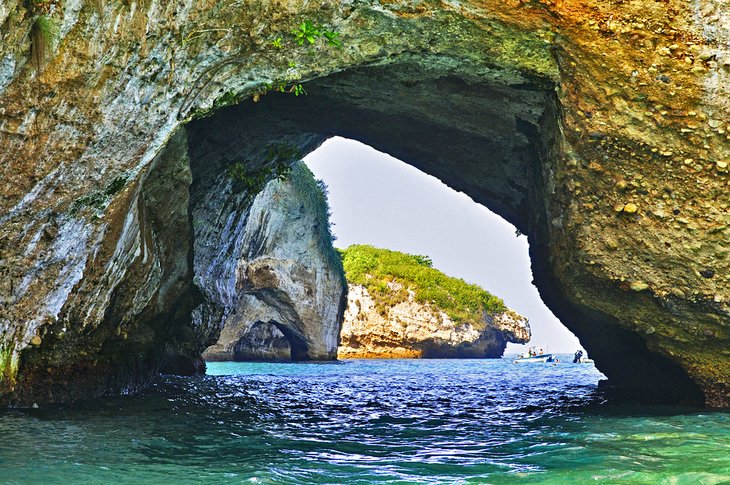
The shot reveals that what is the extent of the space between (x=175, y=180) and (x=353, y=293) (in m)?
51.8

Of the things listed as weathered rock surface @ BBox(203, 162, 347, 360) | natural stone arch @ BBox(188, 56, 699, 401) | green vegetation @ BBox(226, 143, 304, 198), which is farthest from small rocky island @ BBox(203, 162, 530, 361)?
natural stone arch @ BBox(188, 56, 699, 401)

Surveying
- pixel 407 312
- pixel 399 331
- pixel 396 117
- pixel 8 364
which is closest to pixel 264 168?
pixel 396 117

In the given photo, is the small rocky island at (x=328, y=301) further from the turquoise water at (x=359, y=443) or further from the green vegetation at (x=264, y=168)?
the turquoise water at (x=359, y=443)

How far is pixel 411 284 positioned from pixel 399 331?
16.2 ft

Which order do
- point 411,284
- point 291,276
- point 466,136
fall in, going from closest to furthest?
point 466,136 < point 291,276 < point 411,284

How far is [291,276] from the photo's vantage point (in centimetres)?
4038

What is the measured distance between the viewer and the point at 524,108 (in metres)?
11.5

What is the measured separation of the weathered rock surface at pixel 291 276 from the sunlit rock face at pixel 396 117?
22125 mm

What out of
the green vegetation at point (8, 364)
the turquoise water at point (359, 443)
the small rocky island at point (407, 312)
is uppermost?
the small rocky island at point (407, 312)

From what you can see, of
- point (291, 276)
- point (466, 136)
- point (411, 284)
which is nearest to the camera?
point (466, 136)

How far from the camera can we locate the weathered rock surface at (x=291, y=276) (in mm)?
37219

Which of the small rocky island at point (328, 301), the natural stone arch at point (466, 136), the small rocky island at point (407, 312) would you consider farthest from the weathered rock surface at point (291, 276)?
the natural stone arch at point (466, 136)

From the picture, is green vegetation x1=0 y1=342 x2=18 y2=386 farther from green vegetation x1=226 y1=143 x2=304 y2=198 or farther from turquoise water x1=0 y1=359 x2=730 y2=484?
green vegetation x1=226 y1=143 x2=304 y2=198

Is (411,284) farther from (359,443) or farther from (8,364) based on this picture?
(359,443)
